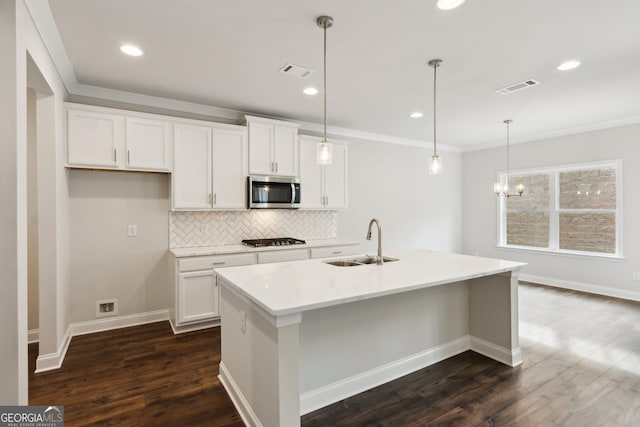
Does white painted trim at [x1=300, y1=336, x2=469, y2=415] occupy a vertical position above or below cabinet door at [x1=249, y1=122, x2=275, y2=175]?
below

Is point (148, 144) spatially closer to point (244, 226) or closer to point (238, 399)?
point (244, 226)

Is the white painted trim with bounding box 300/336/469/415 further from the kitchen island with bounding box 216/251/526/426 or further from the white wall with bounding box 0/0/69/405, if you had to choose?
the white wall with bounding box 0/0/69/405

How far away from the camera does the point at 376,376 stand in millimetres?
2348

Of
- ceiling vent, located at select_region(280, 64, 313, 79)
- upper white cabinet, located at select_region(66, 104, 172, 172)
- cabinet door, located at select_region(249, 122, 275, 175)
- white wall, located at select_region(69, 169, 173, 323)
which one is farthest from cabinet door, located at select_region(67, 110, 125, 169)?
ceiling vent, located at select_region(280, 64, 313, 79)

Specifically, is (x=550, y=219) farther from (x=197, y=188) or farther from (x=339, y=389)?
(x=197, y=188)

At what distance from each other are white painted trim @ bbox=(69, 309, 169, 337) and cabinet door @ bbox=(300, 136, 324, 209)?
2221 mm

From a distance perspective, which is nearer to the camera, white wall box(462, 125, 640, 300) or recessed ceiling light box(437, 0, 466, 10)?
recessed ceiling light box(437, 0, 466, 10)

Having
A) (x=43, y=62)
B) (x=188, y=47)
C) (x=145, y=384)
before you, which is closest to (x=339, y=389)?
(x=145, y=384)

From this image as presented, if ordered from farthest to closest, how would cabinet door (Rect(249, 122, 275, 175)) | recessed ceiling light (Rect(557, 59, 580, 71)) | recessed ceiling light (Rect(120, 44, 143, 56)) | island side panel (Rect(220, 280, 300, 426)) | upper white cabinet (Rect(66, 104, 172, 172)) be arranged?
cabinet door (Rect(249, 122, 275, 175)) < upper white cabinet (Rect(66, 104, 172, 172)) < recessed ceiling light (Rect(557, 59, 580, 71)) < recessed ceiling light (Rect(120, 44, 143, 56)) < island side panel (Rect(220, 280, 300, 426))

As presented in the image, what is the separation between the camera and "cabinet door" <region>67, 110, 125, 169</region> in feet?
9.85

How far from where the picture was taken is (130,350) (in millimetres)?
2947

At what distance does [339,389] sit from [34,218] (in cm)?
338

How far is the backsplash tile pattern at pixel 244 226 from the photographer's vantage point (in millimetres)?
3795

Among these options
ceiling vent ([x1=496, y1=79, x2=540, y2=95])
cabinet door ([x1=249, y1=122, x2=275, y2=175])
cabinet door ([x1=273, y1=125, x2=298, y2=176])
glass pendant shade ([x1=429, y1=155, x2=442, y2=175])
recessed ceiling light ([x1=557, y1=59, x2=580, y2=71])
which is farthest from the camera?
cabinet door ([x1=273, y1=125, x2=298, y2=176])
